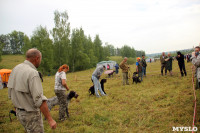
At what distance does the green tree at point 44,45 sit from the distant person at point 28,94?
30540mm

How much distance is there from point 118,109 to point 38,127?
3.68 metres

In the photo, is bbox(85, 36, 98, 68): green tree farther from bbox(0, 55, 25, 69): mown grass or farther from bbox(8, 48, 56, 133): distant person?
bbox(8, 48, 56, 133): distant person

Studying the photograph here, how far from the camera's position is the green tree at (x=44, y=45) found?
3039 centimetres

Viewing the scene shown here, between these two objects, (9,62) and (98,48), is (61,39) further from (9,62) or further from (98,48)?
(9,62)

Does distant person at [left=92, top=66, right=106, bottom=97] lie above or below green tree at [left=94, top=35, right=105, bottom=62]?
below

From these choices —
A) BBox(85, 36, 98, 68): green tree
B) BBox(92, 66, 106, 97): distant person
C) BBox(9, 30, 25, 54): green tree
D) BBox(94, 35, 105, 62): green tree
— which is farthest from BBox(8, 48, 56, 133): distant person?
BBox(9, 30, 25, 54): green tree

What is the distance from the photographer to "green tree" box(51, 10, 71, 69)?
32.2 metres

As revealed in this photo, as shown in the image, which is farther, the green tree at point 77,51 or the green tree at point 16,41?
the green tree at point 16,41

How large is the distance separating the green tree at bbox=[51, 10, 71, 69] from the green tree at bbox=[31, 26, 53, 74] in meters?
2.20

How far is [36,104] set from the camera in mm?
1783

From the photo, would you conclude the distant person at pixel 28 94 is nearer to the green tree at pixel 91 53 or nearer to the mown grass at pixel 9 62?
the green tree at pixel 91 53

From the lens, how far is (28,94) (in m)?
1.83

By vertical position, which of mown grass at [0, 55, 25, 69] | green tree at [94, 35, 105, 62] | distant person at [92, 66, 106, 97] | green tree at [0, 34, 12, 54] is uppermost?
green tree at [0, 34, 12, 54]

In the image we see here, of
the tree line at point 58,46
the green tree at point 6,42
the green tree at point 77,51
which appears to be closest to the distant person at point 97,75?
the tree line at point 58,46
